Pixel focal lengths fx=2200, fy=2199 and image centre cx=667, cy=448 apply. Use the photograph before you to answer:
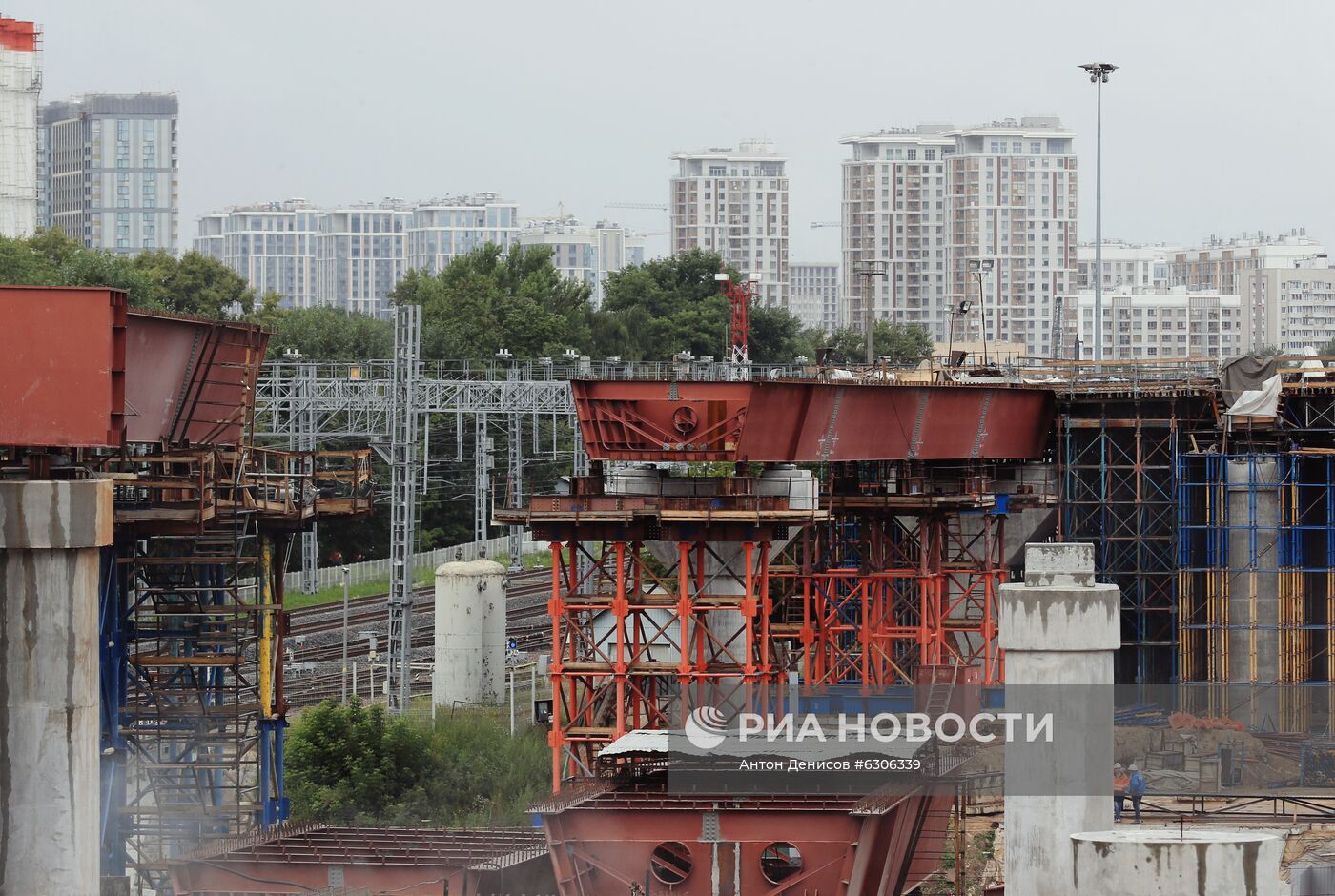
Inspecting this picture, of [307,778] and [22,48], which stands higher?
[22,48]

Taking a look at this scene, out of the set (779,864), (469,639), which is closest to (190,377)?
(779,864)

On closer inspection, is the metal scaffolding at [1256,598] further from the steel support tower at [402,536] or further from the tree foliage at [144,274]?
the tree foliage at [144,274]

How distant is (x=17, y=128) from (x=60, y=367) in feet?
566

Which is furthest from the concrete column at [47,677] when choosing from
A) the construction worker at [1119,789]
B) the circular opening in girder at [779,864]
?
the construction worker at [1119,789]

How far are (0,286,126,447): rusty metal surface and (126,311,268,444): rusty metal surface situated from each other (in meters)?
20.1

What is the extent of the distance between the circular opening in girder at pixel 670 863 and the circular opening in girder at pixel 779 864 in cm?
114

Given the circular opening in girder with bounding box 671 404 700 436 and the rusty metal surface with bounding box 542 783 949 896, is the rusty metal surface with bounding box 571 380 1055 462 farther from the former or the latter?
the rusty metal surface with bounding box 542 783 949 896

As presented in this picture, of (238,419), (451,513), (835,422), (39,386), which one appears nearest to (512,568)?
(451,513)

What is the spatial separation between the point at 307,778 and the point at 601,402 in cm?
1038

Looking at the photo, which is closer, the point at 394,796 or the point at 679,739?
the point at 679,739

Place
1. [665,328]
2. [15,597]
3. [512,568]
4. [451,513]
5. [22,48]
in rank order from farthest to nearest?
[22,48] → [665,328] → [451,513] → [512,568] → [15,597]

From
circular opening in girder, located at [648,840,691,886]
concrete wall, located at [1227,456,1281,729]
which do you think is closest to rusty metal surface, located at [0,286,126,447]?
circular opening in girder, located at [648,840,691,886]

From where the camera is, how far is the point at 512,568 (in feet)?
286

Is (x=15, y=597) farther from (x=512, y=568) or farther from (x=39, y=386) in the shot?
(x=512, y=568)
